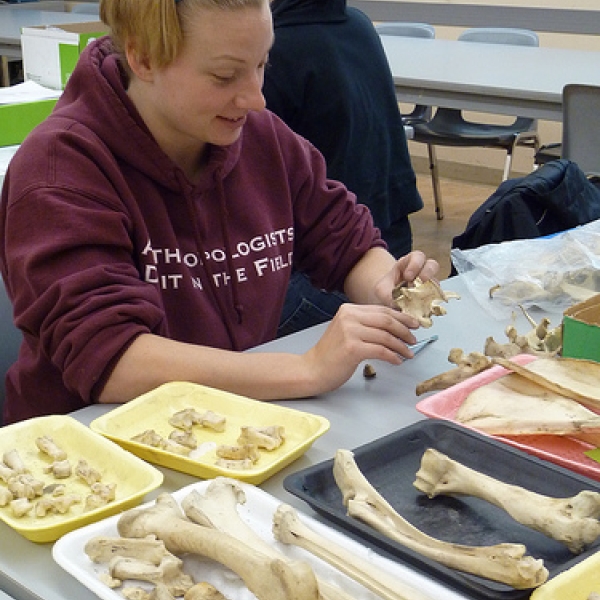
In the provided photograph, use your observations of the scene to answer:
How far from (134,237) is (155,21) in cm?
31

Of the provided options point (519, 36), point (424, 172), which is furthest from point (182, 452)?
point (424, 172)

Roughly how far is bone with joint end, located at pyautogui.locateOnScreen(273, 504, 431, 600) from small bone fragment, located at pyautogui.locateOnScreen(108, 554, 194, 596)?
0.33 ft

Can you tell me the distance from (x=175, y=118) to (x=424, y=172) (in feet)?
15.7

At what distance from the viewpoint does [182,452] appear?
1058mm

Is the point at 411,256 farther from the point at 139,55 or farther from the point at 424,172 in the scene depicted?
the point at 424,172

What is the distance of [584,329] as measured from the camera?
3.88 feet

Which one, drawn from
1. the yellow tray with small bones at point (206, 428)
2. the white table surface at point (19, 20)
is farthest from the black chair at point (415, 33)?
the yellow tray with small bones at point (206, 428)

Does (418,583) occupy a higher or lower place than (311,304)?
higher

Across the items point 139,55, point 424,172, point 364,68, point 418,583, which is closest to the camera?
point 418,583

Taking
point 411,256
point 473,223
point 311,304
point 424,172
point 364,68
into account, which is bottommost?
point 424,172

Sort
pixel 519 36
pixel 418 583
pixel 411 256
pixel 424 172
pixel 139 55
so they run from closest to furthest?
pixel 418 583 < pixel 139 55 < pixel 411 256 < pixel 519 36 < pixel 424 172

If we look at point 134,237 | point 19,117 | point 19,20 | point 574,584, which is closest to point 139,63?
point 134,237

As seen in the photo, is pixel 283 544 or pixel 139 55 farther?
pixel 139 55

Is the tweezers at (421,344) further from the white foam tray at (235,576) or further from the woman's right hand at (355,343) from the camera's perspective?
the white foam tray at (235,576)
